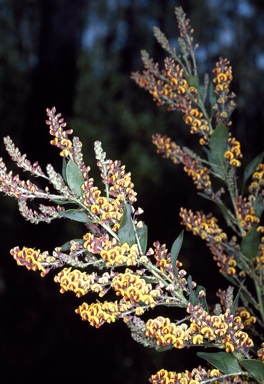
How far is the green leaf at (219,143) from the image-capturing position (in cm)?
105

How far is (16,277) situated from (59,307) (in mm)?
850

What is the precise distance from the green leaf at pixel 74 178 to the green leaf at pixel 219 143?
1.29ft

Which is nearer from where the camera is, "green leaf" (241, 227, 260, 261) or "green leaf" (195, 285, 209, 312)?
"green leaf" (195, 285, 209, 312)

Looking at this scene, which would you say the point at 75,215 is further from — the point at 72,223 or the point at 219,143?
the point at 72,223

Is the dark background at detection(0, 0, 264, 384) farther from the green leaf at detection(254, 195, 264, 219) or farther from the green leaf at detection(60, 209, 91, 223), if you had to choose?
the green leaf at detection(60, 209, 91, 223)

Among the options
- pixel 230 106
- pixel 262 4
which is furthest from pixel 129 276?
pixel 262 4

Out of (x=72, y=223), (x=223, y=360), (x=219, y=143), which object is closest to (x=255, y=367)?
(x=223, y=360)

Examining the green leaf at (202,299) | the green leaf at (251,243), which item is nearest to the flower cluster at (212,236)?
the green leaf at (251,243)

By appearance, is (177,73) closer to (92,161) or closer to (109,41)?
(92,161)

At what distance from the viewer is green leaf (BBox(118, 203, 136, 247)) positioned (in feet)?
2.41

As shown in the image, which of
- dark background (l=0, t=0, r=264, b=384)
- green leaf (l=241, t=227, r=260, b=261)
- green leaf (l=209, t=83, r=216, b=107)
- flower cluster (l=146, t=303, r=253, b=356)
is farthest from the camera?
dark background (l=0, t=0, r=264, b=384)

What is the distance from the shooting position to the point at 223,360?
75cm

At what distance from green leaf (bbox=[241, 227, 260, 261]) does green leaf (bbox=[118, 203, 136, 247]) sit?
345 millimetres

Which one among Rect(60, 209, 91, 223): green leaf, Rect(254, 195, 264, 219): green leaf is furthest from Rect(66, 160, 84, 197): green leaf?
Rect(254, 195, 264, 219): green leaf
